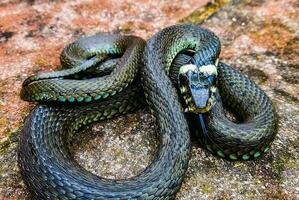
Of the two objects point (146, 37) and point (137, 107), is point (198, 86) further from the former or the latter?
point (146, 37)

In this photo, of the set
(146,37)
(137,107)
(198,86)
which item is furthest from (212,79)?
(146,37)

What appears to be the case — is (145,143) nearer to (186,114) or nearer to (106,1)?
(186,114)

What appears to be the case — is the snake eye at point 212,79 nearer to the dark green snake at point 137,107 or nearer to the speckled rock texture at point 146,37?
the dark green snake at point 137,107

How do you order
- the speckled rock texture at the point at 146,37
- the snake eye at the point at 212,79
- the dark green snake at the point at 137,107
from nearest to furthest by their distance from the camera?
the dark green snake at the point at 137,107
the speckled rock texture at the point at 146,37
the snake eye at the point at 212,79

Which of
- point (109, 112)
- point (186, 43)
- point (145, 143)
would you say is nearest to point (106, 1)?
point (186, 43)

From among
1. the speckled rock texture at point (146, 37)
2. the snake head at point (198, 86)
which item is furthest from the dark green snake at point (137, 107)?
the speckled rock texture at point (146, 37)
